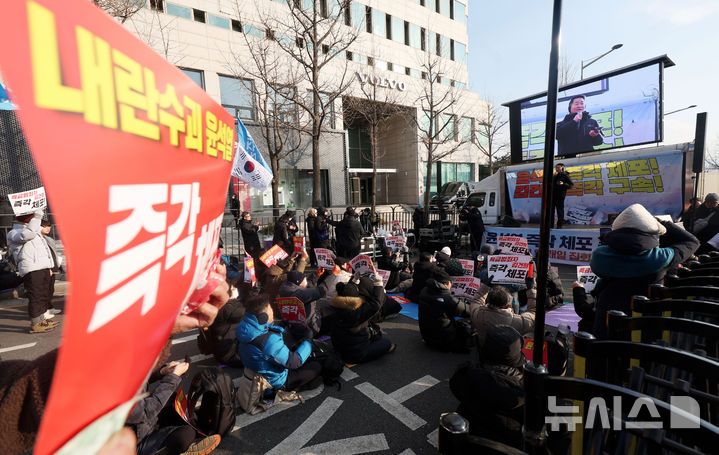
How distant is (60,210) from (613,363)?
2128 millimetres

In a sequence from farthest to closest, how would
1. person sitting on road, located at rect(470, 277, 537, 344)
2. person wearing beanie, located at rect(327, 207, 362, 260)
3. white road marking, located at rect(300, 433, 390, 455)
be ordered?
person wearing beanie, located at rect(327, 207, 362, 260), person sitting on road, located at rect(470, 277, 537, 344), white road marking, located at rect(300, 433, 390, 455)

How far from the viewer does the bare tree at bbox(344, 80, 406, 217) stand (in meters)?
16.4

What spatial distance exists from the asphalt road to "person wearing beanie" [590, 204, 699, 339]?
1.85m

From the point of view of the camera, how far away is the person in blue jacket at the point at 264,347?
338 centimetres

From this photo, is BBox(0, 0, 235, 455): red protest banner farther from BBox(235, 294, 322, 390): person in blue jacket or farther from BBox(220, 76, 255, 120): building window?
BBox(220, 76, 255, 120): building window

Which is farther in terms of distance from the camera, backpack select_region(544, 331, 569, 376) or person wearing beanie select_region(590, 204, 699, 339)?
backpack select_region(544, 331, 569, 376)

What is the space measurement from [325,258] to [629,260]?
5099mm

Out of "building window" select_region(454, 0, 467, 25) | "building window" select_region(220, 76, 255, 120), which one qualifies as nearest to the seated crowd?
"building window" select_region(220, 76, 255, 120)

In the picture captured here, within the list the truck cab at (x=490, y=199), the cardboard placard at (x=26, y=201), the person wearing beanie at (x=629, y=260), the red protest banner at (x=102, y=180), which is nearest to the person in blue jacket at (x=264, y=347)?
the red protest banner at (x=102, y=180)

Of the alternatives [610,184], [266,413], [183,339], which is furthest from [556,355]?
[610,184]

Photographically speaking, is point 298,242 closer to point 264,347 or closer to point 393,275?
point 393,275

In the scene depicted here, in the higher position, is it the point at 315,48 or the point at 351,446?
the point at 315,48

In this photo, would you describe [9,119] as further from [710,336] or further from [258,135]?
[710,336]

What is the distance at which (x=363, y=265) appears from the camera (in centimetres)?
611
